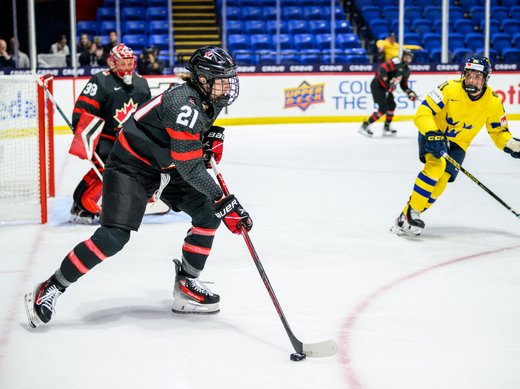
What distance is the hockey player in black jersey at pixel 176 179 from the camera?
323cm

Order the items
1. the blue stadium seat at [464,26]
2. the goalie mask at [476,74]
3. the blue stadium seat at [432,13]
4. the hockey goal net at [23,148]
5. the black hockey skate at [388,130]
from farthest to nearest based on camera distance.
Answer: the blue stadium seat at [432,13] → the blue stadium seat at [464,26] → the black hockey skate at [388,130] → the hockey goal net at [23,148] → the goalie mask at [476,74]

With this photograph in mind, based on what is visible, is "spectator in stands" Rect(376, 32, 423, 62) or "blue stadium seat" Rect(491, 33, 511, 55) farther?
"blue stadium seat" Rect(491, 33, 511, 55)

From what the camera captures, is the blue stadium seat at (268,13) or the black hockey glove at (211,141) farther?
the blue stadium seat at (268,13)

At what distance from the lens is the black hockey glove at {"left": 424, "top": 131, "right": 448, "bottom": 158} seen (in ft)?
16.3

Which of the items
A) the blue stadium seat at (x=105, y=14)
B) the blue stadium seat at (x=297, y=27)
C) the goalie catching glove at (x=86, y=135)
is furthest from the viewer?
the blue stadium seat at (x=297, y=27)

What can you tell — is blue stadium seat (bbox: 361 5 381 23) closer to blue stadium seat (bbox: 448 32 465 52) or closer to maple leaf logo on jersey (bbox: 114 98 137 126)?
blue stadium seat (bbox: 448 32 465 52)

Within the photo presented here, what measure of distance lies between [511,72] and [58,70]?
7.05m

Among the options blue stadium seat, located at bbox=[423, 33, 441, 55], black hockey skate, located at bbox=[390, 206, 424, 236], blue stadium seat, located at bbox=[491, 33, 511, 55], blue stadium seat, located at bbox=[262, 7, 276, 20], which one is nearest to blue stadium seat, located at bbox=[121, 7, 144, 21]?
blue stadium seat, located at bbox=[262, 7, 276, 20]

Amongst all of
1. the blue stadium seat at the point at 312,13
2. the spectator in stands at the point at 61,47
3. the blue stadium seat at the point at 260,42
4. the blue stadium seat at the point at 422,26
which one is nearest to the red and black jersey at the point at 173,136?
the spectator in stands at the point at 61,47

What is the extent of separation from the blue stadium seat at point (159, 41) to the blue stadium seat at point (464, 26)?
209 inches

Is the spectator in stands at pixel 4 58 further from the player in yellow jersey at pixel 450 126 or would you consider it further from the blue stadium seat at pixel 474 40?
the blue stadium seat at pixel 474 40

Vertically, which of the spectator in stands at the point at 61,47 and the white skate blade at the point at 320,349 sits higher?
the spectator in stands at the point at 61,47

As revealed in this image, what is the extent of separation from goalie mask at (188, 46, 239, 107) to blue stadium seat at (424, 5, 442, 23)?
12646 millimetres

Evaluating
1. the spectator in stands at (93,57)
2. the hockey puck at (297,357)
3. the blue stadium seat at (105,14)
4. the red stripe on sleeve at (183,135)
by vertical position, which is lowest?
the hockey puck at (297,357)
